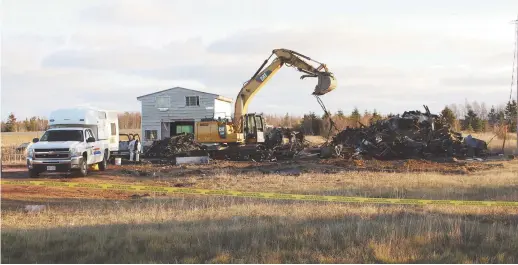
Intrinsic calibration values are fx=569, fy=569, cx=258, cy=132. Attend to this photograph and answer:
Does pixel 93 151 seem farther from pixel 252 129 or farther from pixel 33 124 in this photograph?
pixel 33 124

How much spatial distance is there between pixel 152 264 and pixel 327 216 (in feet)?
14.5

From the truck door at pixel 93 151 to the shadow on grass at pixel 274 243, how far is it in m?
14.3

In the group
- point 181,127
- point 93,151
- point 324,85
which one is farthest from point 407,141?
point 181,127

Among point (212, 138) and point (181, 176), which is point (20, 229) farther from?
point (212, 138)

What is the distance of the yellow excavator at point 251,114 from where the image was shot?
31.8 meters

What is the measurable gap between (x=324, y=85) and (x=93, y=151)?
42.7 ft

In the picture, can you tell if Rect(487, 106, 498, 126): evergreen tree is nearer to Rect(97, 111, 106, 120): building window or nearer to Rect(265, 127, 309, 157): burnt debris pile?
Rect(265, 127, 309, 157): burnt debris pile

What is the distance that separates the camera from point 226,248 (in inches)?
339

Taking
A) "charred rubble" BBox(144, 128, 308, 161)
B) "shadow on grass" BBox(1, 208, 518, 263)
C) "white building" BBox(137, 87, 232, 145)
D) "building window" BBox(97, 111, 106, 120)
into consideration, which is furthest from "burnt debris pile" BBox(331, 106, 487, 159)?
"shadow on grass" BBox(1, 208, 518, 263)

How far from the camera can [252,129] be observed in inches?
1326

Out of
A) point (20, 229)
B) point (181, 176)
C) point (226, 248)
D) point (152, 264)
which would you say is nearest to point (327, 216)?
point (226, 248)

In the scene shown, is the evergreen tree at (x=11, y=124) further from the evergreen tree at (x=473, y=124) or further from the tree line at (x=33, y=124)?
the evergreen tree at (x=473, y=124)

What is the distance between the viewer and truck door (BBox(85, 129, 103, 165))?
23891 mm

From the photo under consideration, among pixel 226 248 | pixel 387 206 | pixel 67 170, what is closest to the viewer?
pixel 226 248
